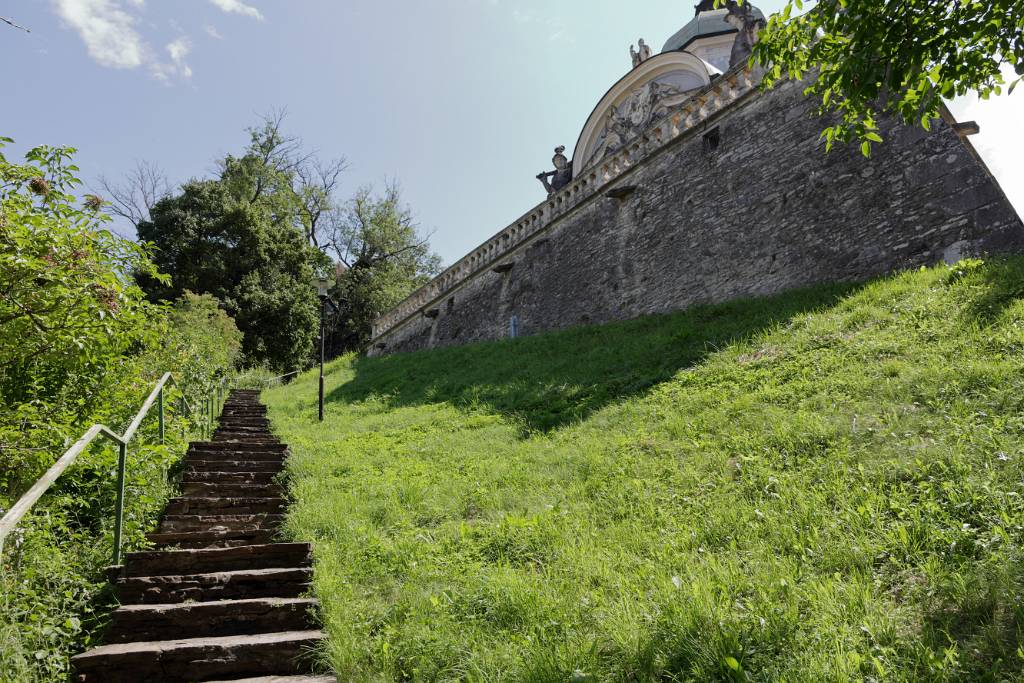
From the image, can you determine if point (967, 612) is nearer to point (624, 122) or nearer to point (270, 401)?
point (270, 401)

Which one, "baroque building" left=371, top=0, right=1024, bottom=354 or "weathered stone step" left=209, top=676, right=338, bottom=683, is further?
"baroque building" left=371, top=0, right=1024, bottom=354

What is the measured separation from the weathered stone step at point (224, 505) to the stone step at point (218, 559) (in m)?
1.25

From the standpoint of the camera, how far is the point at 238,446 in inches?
343

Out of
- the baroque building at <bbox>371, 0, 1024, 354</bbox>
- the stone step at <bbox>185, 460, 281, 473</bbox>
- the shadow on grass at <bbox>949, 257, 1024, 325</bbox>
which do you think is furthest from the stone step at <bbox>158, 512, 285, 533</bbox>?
the shadow on grass at <bbox>949, 257, 1024, 325</bbox>

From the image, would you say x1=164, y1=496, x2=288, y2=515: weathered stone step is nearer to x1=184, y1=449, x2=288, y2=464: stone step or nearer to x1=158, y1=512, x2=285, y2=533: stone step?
x1=158, y1=512, x2=285, y2=533: stone step

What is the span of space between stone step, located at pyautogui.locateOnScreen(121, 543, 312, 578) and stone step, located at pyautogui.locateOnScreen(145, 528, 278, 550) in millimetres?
421

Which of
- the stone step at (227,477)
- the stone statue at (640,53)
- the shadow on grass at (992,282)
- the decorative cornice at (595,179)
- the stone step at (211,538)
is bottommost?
the stone step at (211,538)

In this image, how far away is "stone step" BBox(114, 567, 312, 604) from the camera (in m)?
4.57

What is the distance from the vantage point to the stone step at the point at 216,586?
15.0 ft

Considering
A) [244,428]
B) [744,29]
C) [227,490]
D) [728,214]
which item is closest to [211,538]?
[227,490]

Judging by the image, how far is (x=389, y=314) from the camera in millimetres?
26422

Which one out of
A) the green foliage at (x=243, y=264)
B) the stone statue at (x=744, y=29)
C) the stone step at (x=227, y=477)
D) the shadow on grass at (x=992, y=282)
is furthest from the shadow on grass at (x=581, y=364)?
the green foliage at (x=243, y=264)

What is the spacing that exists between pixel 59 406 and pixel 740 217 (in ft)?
36.5

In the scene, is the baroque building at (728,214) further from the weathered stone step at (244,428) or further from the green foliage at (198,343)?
the weathered stone step at (244,428)
